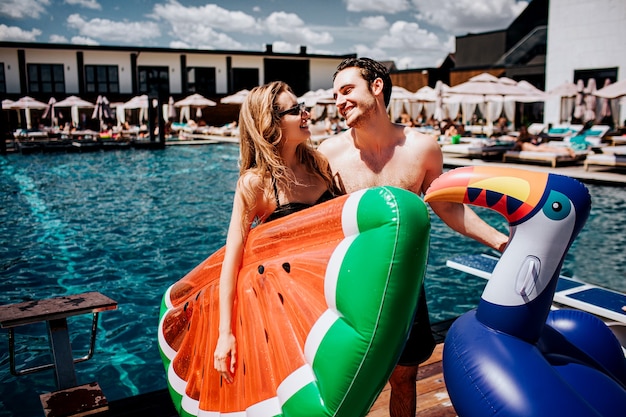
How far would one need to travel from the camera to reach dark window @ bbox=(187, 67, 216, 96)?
39.3 metres

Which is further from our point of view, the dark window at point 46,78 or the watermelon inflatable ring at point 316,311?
the dark window at point 46,78

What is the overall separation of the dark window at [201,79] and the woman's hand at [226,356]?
38450mm

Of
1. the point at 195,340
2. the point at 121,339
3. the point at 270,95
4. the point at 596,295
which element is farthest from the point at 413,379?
the point at 121,339

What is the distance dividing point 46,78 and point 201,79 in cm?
986

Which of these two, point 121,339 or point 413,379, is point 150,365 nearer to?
point 121,339

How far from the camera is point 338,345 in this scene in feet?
5.50

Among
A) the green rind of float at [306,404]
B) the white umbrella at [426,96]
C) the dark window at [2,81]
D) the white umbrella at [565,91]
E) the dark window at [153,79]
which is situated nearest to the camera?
the green rind of float at [306,404]

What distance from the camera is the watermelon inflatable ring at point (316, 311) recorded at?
1.60 meters

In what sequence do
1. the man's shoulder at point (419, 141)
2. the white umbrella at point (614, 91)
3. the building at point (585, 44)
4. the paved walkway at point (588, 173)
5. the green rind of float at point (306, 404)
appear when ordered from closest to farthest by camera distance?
the green rind of float at point (306, 404) < the man's shoulder at point (419, 141) < the paved walkway at point (588, 173) < the white umbrella at point (614, 91) < the building at point (585, 44)

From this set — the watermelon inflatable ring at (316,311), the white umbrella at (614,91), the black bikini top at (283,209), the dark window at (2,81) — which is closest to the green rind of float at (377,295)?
the watermelon inflatable ring at (316,311)

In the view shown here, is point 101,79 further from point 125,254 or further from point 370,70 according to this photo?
point 370,70

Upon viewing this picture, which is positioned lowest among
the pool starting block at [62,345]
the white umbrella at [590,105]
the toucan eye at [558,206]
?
the pool starting block at [62,345]

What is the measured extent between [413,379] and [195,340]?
37.6 inches

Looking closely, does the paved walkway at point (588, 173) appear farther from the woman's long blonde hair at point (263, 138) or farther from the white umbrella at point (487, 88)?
Answer: the woman's long blonde hair at point (263, 138)
